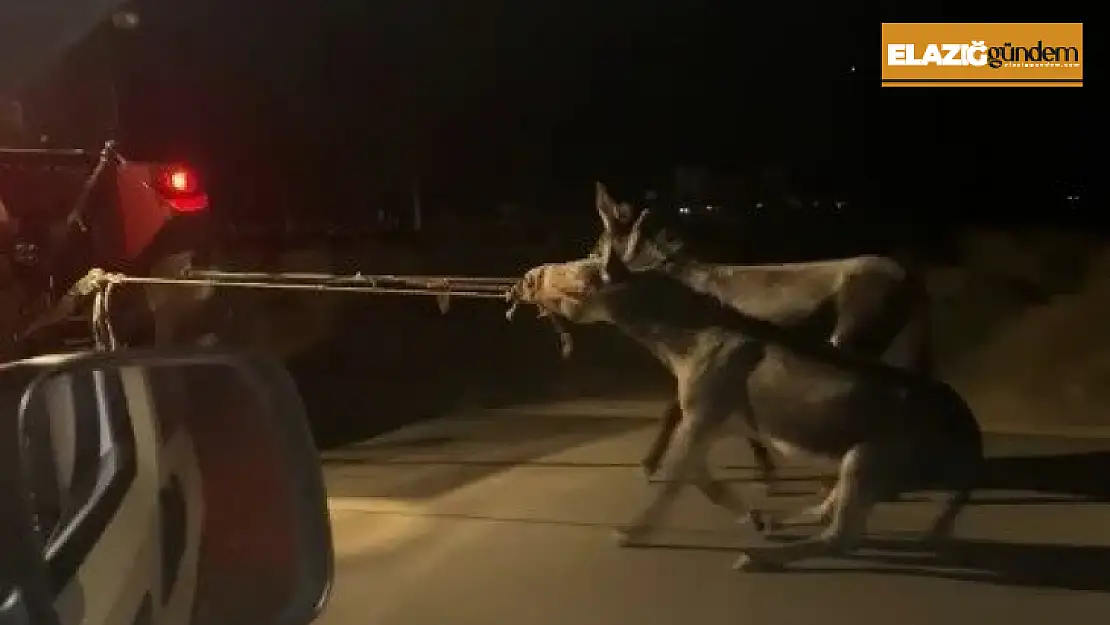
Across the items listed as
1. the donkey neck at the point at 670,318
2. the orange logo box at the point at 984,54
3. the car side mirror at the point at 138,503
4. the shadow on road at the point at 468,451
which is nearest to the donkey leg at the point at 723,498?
the donkey neck at the point at 670,318

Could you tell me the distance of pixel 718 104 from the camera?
33250mm

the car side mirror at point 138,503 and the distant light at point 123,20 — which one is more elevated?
the distant light at point 123,20

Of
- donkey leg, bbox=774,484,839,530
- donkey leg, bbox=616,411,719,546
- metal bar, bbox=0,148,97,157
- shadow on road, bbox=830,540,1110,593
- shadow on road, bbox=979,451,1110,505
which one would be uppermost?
metal bar, bbox=0,148,97,157

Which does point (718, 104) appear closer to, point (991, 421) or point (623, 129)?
point (623, 129)

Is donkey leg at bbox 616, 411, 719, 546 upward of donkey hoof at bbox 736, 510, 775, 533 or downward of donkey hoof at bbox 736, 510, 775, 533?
upward

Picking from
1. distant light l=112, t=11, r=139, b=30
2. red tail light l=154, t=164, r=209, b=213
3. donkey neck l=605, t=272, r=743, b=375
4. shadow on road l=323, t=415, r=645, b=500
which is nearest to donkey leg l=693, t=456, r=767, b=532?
donkey neck l=605, t=272, r=743, b=375

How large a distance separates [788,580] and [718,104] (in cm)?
2747

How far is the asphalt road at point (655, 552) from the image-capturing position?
6.03 m

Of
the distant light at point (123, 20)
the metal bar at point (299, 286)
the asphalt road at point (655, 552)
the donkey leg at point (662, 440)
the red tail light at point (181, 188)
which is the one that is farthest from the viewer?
the distant light at point (123, 20)

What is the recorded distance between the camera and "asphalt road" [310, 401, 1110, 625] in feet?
19.8

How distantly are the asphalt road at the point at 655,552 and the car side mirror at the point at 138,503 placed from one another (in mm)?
2339

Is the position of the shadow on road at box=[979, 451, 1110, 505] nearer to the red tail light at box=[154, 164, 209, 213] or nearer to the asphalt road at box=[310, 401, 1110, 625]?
the asphalt road at box=[310, 401, 1110, 625]

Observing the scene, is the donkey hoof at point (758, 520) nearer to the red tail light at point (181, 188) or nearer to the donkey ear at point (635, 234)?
the donkey ear at point (635, 234)

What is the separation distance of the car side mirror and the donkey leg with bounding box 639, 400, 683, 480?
447 cm
